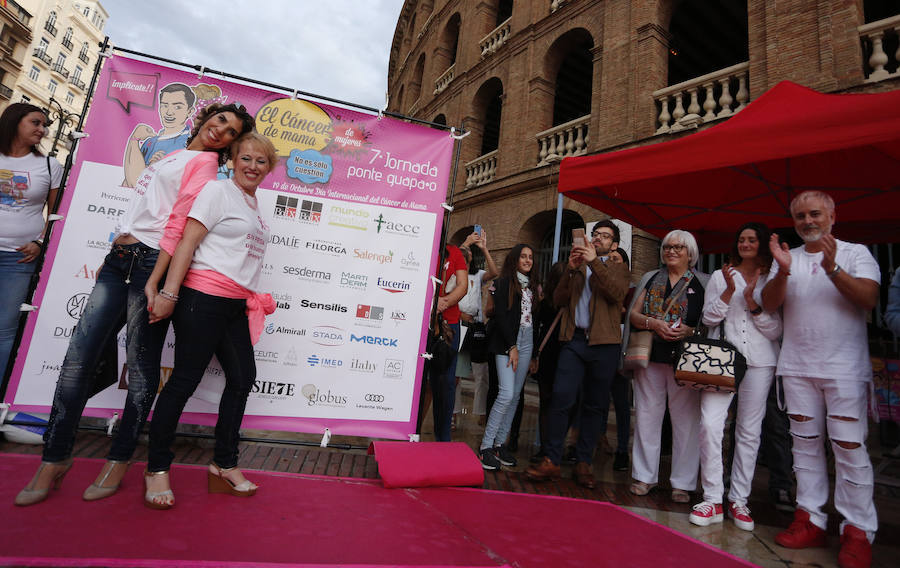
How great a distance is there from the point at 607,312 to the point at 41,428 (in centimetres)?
425

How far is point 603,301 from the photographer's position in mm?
3477

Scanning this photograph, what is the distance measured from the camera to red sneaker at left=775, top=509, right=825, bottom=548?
2416mm

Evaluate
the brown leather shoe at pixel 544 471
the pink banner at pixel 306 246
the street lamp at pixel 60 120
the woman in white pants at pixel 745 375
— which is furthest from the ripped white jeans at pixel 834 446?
the street lamp at pixel 60 120

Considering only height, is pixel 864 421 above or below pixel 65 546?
above

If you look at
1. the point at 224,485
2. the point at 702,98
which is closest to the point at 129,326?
the point at 224,485

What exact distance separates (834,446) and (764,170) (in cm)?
260

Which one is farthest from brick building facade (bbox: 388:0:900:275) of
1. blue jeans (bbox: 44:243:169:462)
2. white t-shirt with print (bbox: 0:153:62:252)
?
white t-shirt with print (bbox: 0:153:62:252)

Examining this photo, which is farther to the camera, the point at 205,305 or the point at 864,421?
the point at 864,421

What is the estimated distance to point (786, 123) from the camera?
2.97 metres

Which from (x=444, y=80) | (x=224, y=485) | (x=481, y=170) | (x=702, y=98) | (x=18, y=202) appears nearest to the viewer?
(x=224, y=485)

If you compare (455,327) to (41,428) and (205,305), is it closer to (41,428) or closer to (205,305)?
(205,305)

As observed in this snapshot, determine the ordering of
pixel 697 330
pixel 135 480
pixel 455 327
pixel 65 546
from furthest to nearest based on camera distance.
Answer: pixel 455 327 < pixel 697 330 < pixel 135 480 < pixel 65 546

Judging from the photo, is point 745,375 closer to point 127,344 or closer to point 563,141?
point 127,344

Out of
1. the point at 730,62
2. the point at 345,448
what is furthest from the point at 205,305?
the point at 730,62
